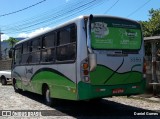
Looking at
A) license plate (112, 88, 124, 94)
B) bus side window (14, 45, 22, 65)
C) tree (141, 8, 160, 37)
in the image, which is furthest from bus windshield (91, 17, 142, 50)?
tree (141, 8, 160, 37)

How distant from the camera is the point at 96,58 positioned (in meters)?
9.82

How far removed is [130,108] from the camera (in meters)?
11.7

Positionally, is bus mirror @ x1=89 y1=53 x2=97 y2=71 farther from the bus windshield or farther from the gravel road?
the gravel road

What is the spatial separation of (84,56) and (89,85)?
0.85 meters

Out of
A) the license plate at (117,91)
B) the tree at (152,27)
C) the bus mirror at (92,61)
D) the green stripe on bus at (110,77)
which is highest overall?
the tree at (152,27)

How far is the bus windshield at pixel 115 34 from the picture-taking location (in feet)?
33.0

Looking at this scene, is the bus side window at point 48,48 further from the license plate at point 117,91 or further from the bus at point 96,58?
the license plate at point 117,91

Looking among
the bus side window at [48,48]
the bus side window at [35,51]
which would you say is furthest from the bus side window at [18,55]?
the bus side window at [48,48]

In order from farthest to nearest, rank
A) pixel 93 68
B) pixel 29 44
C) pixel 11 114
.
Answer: pixel 29 44
pixel 11 114
pixel 93 68

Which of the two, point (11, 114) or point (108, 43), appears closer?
point (108, 43)

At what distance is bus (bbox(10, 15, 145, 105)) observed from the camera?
977cm

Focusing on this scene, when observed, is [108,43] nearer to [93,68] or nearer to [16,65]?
[93,68]

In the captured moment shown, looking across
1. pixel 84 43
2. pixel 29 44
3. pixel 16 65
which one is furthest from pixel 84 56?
pixel 16 65

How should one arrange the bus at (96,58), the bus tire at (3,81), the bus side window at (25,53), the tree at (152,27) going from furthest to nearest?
1. the tree at (152,27)
2. the bus tire at (3,81)
3. the bus side window at (25,53)
4. the bus at (96,58)
